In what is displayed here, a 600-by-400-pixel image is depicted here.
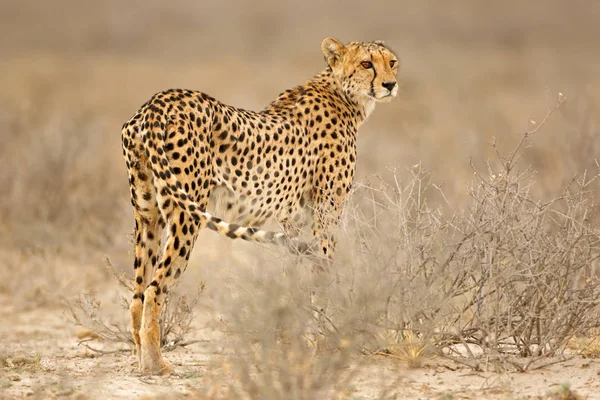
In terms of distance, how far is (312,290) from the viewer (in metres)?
4.52

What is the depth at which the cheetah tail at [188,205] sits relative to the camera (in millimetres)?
4266

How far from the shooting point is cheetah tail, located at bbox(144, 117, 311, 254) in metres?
4.27

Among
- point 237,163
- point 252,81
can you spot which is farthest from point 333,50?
point 252,81

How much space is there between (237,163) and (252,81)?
17.8m

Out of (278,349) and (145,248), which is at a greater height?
(145,248)

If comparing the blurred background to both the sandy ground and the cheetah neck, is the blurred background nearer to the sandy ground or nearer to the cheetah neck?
the cheetah neck

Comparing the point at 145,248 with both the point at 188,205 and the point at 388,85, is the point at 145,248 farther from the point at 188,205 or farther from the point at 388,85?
the point at 388,85

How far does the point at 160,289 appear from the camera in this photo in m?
4.81

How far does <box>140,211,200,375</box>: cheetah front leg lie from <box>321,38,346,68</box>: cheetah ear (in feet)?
5.69

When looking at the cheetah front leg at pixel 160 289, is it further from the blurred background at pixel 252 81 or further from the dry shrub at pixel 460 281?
the blurred background at pixel 252 81

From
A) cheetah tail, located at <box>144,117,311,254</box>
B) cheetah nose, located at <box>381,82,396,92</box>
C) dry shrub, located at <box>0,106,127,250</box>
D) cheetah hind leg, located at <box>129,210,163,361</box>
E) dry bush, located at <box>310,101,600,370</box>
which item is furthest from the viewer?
dry shrub, located at <box>0,106,127,250</box>

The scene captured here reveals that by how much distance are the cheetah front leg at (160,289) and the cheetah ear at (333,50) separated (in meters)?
1.73

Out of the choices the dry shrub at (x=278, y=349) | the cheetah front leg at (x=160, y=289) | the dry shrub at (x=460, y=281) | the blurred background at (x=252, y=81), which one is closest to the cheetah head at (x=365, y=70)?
the blurred background at (x=252, y=81)

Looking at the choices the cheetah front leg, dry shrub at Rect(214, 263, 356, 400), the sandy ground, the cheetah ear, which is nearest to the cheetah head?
the cheetah ear
